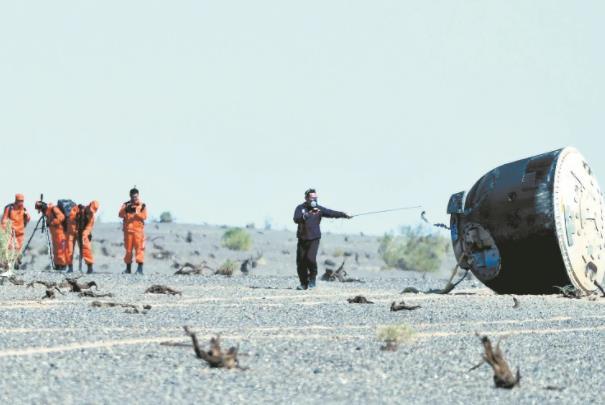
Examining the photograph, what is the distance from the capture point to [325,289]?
924 inches

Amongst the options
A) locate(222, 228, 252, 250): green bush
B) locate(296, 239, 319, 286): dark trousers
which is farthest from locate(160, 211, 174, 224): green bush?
locate(296, 239, 319, 286): dark trousers

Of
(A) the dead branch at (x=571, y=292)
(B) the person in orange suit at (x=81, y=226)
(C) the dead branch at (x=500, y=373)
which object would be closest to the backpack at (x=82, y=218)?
(B) the person in orange suit at (x=81, y=226)

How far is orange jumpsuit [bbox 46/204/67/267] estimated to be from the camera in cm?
2892

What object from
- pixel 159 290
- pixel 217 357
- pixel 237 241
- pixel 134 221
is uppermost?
pixel 237 241

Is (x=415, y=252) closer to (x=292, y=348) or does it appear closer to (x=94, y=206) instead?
(x=94, y=206)

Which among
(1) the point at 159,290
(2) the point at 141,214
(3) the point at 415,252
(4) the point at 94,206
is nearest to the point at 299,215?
(1) the point at 159,290

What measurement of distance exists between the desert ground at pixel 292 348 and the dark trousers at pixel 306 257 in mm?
578

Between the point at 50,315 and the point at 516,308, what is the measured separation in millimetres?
6577

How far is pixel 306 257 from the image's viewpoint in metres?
22.7

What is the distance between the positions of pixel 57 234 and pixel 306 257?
8430 mm

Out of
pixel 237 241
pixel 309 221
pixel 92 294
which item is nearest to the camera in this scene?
pixel 92 294

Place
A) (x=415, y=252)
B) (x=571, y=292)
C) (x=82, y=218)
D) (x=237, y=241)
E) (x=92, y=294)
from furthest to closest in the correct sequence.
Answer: (x=237, y=241) < (x=415, y=252) < (x=82, y=218) < (x=571, y=292) < (x=92, y=294)

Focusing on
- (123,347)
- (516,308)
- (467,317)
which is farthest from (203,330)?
(516,308)

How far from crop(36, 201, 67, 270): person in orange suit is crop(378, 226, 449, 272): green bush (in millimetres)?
21818
